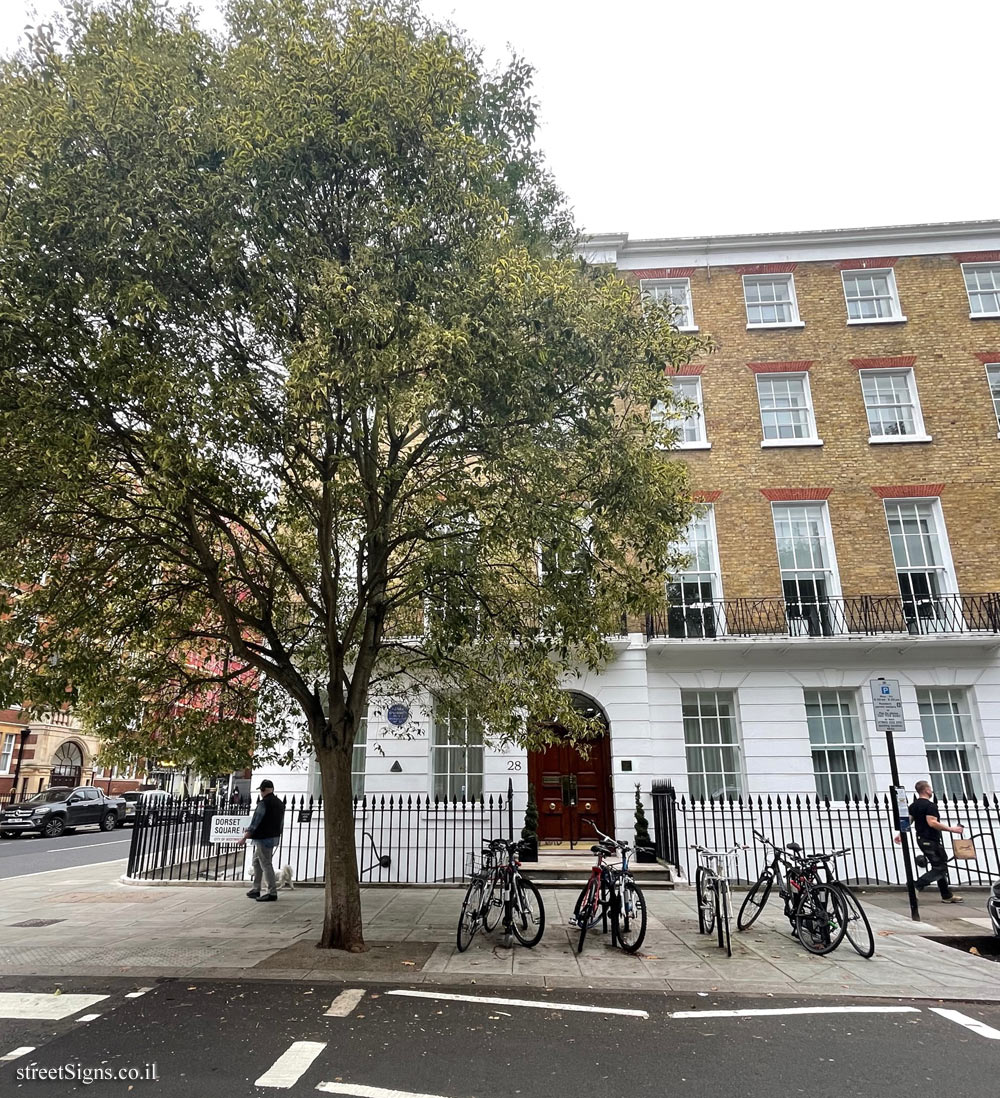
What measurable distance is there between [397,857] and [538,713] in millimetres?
5667

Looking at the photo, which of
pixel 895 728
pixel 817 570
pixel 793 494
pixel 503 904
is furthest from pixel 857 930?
pixel 793 494

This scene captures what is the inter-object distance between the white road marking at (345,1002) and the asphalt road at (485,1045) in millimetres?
30

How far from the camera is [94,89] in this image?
6.51 m

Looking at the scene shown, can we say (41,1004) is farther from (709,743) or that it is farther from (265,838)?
(709,743)

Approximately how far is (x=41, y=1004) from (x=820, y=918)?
7.82m

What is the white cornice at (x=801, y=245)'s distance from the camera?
1689cm

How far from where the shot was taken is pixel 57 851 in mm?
20812

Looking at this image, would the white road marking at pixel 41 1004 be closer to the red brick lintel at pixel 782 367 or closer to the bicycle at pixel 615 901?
the bicycle at pixel 615 901

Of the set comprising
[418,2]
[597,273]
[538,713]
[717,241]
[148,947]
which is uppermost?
[717,241]

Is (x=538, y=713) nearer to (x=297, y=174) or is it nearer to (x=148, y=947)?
(x=148, y=947)

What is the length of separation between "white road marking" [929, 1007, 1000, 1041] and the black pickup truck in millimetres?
27746

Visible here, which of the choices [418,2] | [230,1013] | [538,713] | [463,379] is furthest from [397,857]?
[418,2]

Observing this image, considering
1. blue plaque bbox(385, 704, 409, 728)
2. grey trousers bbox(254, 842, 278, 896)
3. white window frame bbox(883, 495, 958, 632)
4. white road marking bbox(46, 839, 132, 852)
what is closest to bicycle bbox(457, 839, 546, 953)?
grey trousers bbox(254, 842, 278, 896)

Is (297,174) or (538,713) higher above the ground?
(297,174)
